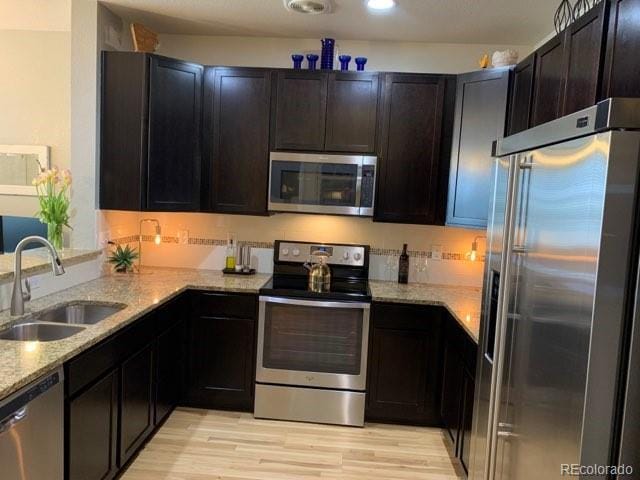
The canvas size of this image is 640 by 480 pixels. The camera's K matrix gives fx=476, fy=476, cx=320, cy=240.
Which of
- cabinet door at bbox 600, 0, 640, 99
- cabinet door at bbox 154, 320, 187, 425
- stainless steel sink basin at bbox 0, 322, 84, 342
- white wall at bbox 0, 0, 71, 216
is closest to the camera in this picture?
cabinet door at bbox 600, 0, 640, 99

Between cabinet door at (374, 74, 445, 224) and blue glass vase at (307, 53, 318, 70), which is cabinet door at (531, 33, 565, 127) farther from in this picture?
blue glass vase at (307, 53, 318, 70)

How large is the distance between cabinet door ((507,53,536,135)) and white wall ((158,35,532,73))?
2.53 ft

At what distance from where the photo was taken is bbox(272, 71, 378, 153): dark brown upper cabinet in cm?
330

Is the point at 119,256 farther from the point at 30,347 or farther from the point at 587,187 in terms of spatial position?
the point at 587,187

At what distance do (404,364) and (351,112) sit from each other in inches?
69.1

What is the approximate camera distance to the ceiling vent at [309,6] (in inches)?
109

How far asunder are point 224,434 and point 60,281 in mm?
1360

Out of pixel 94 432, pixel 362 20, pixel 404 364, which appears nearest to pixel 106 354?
pixel 94 432

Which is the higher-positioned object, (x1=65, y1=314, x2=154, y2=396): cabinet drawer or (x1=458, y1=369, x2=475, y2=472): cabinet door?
(x1=65, y1=314, x2=154, y2=396): cabinet drawer

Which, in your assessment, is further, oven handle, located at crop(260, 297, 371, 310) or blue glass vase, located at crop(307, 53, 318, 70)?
blue glass vase, located at crop(307, 53, 318, 70)

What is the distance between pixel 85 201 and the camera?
3152 millimetres

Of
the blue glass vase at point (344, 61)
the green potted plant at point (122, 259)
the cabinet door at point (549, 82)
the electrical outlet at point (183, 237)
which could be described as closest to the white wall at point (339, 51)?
the blue glass vase at point (344, 61)

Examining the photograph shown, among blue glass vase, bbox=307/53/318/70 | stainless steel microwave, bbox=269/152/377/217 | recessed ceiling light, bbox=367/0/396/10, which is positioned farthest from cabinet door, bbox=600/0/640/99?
blue glass vase, bbox=307/53/318/70

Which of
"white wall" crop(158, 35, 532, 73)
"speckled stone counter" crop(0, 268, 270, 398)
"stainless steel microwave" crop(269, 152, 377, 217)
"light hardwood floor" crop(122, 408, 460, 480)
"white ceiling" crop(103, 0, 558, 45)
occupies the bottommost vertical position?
"light hardwood floor" crop(122, 408, 460, 480)
